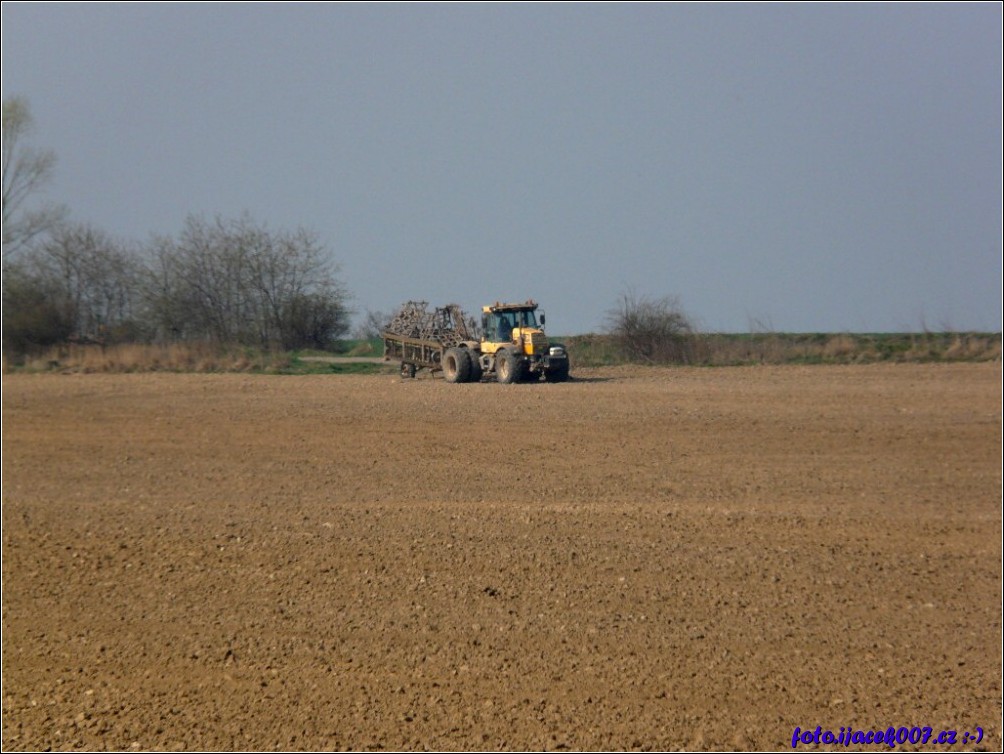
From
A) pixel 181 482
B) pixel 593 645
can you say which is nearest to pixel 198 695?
pixel 593 645

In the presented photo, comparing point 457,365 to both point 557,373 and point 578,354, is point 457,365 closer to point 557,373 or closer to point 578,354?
point 557,373

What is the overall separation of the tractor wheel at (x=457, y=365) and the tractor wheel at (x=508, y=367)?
31.6 inches

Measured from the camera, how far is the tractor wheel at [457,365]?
2426cm

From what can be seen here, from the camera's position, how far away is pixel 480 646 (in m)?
7.41

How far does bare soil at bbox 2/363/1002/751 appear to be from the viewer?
21.7 feet

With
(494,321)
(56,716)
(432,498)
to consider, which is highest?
(494,321)

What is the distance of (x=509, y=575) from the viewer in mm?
8625

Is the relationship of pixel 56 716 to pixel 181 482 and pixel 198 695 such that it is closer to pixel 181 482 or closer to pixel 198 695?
pixel 198 695

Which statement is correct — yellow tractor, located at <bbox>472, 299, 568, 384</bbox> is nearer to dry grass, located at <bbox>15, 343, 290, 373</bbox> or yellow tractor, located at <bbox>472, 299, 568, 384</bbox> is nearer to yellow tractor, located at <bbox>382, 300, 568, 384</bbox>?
yellow tractor, located at <bbox>382, 300, 568, 384</bbox>

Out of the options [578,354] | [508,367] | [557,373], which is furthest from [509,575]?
[578,354]

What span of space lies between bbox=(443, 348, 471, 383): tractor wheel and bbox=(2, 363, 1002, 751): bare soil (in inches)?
378

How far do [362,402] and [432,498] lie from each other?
178 inches

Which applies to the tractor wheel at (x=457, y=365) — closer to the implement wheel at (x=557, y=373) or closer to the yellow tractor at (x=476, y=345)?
the yellow tractor at (x=476, y=345)

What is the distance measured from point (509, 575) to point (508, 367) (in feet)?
48.9
